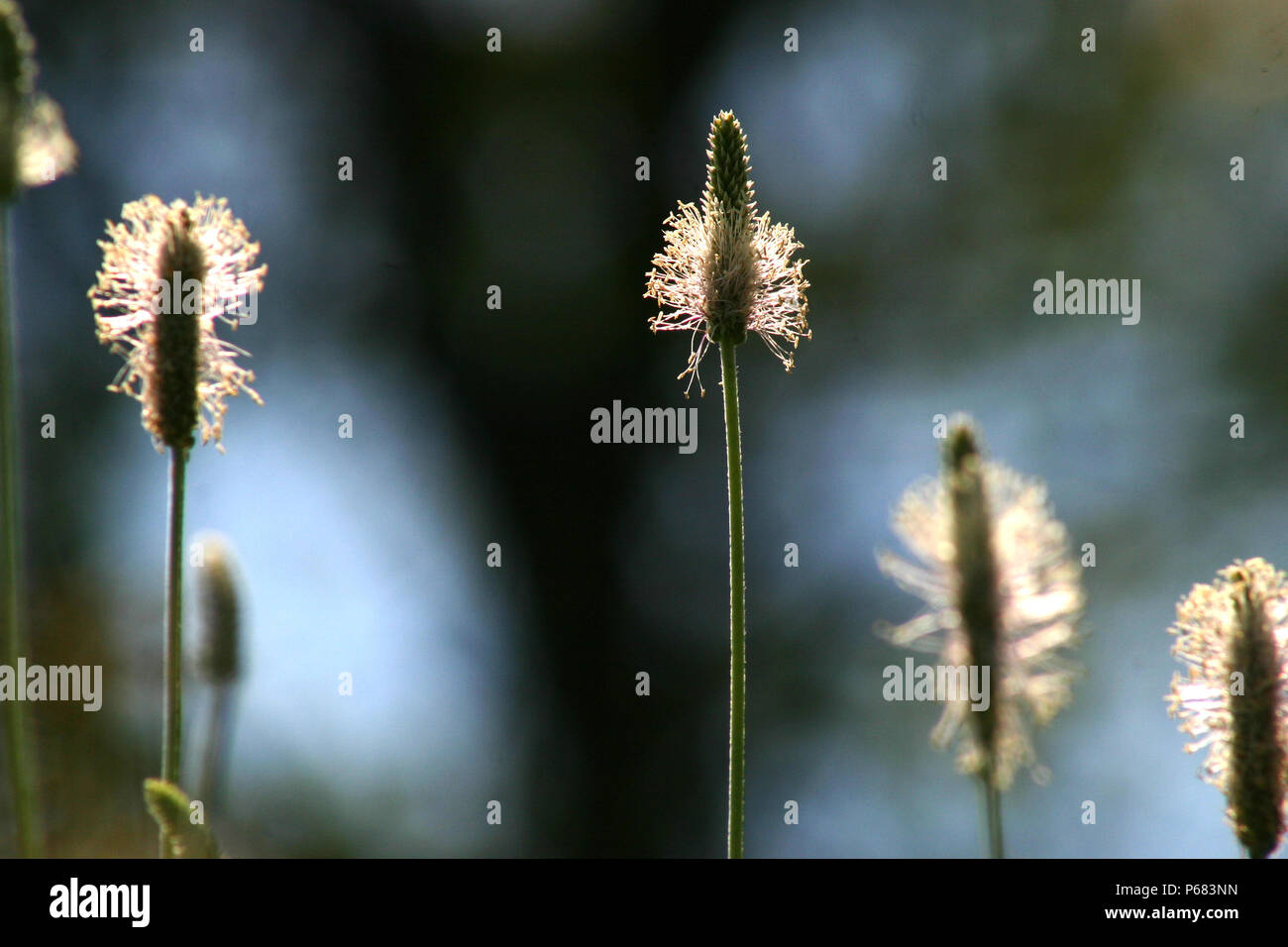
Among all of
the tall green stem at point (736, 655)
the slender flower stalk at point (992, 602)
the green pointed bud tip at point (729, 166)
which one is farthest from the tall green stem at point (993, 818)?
the green pointed bud tip at point (729, 166)

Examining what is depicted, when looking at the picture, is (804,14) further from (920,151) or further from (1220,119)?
(1220,119)

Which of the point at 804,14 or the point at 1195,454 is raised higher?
the point at 804,14

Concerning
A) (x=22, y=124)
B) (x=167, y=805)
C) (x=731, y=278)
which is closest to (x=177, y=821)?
(x=167, y=805)

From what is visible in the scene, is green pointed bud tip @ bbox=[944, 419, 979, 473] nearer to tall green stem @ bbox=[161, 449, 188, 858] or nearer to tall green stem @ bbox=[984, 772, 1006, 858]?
tall green stem @ bbox=[984, 772, 1006, 858]

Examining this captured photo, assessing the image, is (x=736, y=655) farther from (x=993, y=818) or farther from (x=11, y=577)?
(x=11, y=577)

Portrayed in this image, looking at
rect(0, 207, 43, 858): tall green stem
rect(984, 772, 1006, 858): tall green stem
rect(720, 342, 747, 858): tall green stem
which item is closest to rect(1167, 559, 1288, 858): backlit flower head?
rect(984, 772, 1006, 858): tall green stem

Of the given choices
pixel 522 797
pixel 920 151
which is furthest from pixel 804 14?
pixel 522 797
